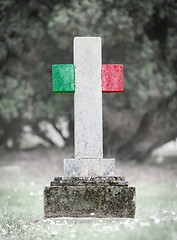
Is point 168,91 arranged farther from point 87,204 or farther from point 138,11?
point 87,204

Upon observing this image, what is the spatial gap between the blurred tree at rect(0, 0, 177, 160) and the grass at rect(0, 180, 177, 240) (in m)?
3.78

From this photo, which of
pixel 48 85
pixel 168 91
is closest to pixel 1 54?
pixel 48 85

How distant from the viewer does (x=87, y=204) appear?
15.7ft

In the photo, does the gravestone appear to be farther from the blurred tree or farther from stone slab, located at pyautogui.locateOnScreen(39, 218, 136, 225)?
the blurred tree

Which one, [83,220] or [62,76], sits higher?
[62,76]

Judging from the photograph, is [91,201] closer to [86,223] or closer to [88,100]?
[86,223]

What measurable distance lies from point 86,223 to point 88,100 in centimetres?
170

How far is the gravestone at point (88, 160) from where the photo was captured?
4.80 meters

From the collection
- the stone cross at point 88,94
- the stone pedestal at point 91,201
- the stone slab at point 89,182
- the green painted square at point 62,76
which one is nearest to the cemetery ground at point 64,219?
the stone pedestal at point 91,201

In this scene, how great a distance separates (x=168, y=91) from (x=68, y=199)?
6941mm

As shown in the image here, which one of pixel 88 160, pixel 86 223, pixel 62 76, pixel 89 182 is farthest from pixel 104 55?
pixel 86 223

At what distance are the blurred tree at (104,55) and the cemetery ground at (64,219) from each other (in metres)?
1.36

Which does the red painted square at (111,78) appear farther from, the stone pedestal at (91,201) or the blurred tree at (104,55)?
the blurred tree at (104,55)

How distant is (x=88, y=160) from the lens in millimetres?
5152
